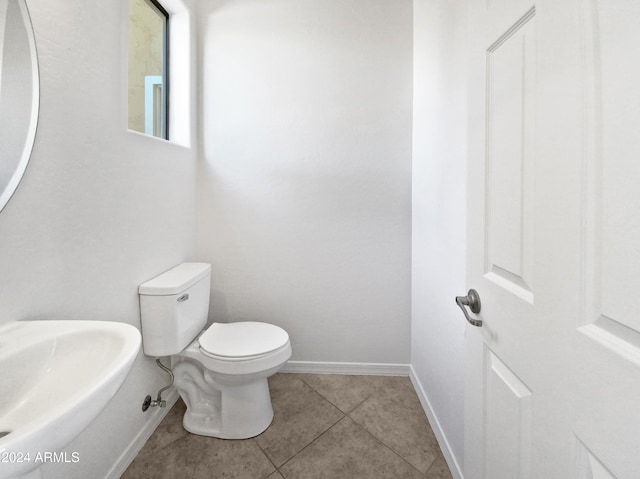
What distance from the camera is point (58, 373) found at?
72cm

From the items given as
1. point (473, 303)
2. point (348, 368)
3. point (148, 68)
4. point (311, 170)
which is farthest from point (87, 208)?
point (348, 368)

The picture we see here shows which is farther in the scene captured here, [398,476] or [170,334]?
[170,334]

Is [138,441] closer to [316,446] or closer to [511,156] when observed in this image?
[316,446]

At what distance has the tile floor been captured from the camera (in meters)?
1.24

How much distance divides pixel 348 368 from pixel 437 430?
0.68 m

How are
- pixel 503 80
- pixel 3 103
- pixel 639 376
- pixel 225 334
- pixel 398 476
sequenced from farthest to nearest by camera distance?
pixel 225 334
pixel 398 476
pixel 3 103
pixel 503 80
pixel 639 376

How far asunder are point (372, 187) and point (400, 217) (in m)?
0.27

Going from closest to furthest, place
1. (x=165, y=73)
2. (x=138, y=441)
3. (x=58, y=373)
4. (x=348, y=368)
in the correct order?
1. (x=58, y=373)
2. (x=138, y=441)
3. (x=165, y=73)
4. (x=348, y=368)

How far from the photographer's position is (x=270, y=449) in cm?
134

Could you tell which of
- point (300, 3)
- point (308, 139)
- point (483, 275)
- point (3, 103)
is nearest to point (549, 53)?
point (483, 275)

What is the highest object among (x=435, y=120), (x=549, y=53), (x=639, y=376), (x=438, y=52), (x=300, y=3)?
(x=300, y=3)

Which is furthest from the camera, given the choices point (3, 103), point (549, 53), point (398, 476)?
point (398, 476)

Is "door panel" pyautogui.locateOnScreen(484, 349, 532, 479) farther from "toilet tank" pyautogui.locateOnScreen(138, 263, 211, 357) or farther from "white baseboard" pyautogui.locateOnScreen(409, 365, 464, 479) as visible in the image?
"toilet tank" pyautogui.locateOnScreen(138, 263, 211, 357)

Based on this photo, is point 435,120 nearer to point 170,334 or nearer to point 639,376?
point 639,376
